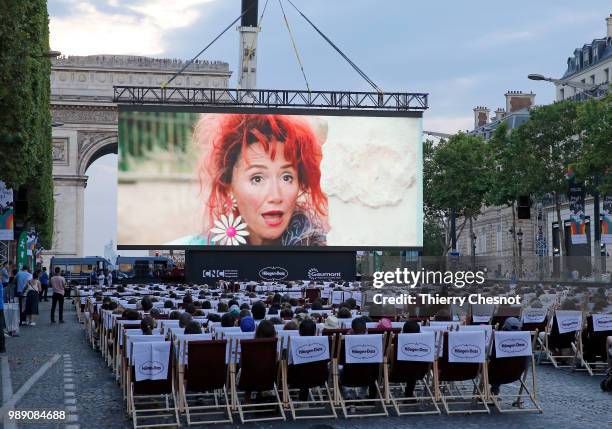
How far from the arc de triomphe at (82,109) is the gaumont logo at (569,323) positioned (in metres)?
72.9

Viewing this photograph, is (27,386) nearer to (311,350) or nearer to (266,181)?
(311,350)

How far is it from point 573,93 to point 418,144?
52296 mm

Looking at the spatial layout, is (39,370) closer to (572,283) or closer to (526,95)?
(572,283)

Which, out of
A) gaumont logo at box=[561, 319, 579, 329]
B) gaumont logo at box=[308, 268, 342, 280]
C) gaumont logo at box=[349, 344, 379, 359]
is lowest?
gaumont logo at box=[349, 344, 379, 359]

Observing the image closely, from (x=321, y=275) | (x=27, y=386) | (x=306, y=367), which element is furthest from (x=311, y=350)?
(x=321, y=275)

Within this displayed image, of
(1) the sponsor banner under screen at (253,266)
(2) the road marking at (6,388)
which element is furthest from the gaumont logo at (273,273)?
(2) the road marking at (6,388)

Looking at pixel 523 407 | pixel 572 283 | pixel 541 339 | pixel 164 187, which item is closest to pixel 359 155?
pixel 164 187

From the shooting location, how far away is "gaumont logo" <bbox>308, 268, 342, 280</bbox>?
49812mm

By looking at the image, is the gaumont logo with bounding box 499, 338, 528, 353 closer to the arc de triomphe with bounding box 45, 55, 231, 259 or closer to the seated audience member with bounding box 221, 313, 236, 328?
the seated audience member with bounding box 221, 313, 236, 328

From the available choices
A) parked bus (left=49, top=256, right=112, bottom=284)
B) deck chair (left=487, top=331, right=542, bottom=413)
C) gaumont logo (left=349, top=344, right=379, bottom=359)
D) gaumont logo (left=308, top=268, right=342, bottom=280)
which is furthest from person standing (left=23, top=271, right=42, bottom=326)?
parked bus (left=49, top=256, right=112, bottom=284)

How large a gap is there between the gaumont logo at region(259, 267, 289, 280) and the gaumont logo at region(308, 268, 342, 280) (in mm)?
1255

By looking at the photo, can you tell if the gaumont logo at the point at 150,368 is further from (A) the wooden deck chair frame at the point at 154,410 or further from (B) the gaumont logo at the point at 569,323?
(B) the gaumont logo at the point at 569,323

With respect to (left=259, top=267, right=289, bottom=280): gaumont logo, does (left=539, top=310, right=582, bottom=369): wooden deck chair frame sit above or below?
below

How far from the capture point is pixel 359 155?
48.7 meters
